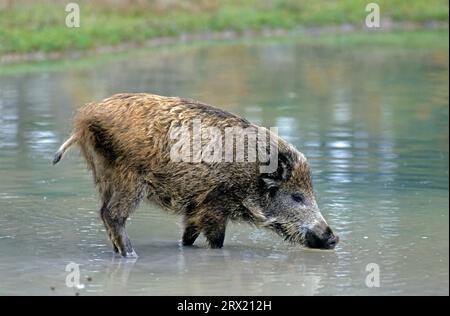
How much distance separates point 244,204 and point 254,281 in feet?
3.09

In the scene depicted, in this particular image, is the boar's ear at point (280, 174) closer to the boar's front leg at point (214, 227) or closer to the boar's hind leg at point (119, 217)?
the boar's front leg at point (214, 227)

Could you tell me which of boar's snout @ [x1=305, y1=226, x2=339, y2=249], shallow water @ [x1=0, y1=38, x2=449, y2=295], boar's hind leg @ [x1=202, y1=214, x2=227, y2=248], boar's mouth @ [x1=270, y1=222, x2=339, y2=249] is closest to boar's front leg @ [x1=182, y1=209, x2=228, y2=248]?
boar's hind leg @ [x1=202, y1=214, x2=227, y2=248]

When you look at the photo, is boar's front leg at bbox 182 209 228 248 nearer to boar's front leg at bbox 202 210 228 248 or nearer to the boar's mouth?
boar's front leg at bbox 202 210 228 248

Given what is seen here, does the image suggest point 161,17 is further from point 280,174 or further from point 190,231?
point 280,174

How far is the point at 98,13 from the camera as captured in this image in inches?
1235

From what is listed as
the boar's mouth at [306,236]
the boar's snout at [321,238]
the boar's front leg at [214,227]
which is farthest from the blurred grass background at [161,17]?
the boar's snout at [321,238]

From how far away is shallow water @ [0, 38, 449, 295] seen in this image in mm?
8830

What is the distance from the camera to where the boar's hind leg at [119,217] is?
30.7 feet

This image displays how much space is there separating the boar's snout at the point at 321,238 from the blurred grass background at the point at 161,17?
16.2 metres

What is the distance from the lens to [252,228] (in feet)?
35.2

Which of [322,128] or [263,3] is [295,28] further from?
[322,128]

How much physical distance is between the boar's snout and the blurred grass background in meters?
16.2

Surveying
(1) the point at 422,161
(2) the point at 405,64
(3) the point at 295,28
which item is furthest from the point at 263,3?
(1) the point at 422,161

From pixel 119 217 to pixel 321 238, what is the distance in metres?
1.63
